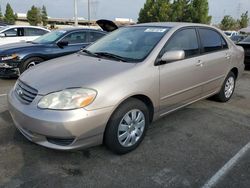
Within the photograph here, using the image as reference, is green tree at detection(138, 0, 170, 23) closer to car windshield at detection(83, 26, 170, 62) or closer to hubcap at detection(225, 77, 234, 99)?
hubcap at detection(225, 77, 234, 99)

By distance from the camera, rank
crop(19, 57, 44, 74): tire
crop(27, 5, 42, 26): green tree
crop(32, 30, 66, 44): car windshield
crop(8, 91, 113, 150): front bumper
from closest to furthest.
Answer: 1. crop(8, 91, 113, 150): front bumper
2. crop(19, 57, 44, 74): tire
3. crop(32, 30, 66, 44): car windshield
4. crop(27, 5, 42, 26): green tree

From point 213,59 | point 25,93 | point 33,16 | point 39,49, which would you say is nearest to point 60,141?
point 25,93

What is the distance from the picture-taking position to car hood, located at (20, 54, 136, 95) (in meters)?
2.72

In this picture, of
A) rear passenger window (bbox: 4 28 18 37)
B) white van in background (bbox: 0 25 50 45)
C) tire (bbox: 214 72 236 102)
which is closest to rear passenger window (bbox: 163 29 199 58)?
tire (bbox: 214 72 236 102)

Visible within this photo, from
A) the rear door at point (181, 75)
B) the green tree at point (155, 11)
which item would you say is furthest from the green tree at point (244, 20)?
the rear door at point (181, 75)

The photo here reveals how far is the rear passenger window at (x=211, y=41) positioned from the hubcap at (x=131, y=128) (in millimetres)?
1801

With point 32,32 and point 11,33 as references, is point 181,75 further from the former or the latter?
point 11,33

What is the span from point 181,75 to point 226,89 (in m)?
1.88

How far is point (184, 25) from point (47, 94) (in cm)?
237

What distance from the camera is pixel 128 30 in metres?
4.06

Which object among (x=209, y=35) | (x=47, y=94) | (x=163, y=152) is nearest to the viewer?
(x=47, y=94)

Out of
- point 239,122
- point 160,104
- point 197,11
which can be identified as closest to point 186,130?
point 160,104

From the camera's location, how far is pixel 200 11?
3133cm

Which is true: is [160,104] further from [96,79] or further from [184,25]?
[184,25]
